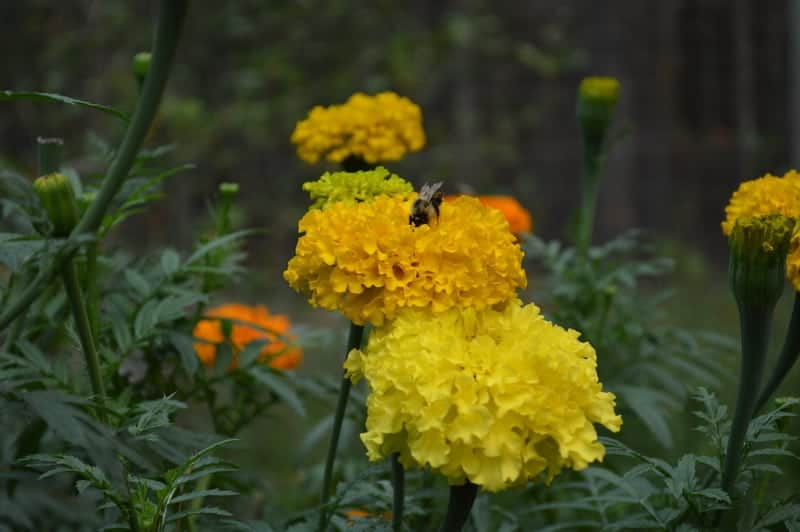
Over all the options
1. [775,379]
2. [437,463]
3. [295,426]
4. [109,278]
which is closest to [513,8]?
[295,426]

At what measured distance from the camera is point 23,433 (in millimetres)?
1419

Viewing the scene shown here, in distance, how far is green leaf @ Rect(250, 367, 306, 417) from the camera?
4.97 ft

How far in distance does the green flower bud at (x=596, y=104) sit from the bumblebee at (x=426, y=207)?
2.71 ft

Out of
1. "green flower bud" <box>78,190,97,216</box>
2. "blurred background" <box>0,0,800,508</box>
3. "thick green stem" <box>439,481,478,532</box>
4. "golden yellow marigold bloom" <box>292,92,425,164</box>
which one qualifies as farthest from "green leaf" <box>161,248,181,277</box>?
"blurred background" <box>0,0,800,508</box>

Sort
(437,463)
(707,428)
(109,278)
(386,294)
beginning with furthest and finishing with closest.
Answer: (109,278) → (707,428) → (386,294) → (437,463)

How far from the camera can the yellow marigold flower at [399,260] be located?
39.3 inches

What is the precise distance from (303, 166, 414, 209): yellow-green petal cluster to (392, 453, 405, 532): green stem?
0.28 metres

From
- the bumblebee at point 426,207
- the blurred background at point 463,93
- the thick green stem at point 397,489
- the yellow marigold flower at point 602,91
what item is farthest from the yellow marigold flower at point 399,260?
the blurred background at point 463,93

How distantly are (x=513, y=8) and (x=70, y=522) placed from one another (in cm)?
455

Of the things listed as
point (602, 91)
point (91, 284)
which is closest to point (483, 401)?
point (91, 284)

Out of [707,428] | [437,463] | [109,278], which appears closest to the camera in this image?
[437,463]

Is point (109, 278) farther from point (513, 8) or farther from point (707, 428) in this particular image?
point (513, 8)

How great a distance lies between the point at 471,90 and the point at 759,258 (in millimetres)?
4903

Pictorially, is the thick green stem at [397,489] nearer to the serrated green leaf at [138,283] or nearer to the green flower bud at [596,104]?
the serrated green leaf at [138,283]
